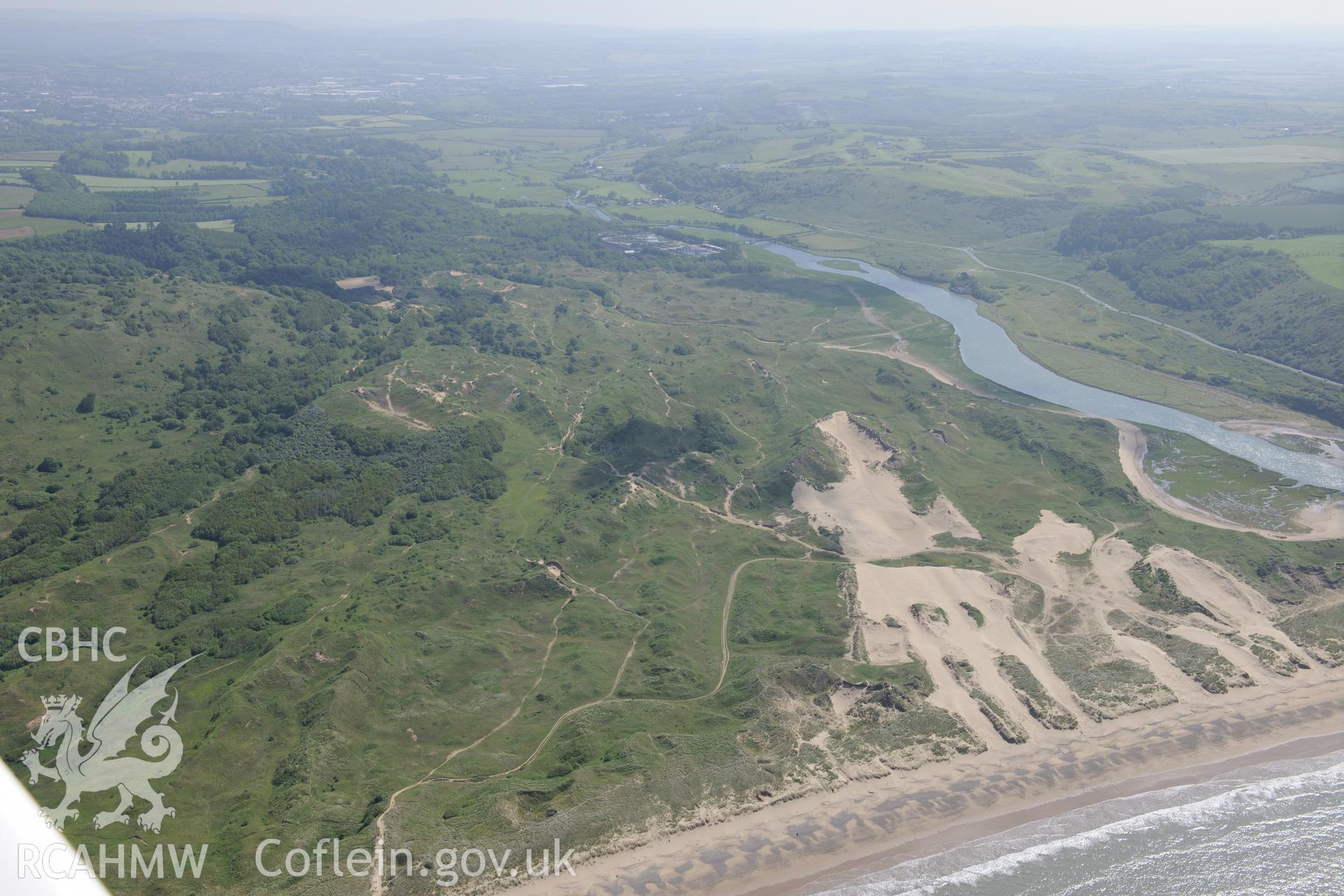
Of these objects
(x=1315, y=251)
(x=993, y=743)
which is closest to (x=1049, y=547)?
(x=993, y=743)

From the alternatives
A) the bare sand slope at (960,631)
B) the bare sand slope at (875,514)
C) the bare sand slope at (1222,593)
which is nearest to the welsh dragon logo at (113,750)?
the bare sand slope at (960,631)

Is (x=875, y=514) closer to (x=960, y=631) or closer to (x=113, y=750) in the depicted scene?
(x=960, y=631)

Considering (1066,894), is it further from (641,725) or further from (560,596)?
(560,596)

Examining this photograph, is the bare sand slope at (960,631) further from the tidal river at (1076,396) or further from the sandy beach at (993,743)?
the tidal river at (1076,396)

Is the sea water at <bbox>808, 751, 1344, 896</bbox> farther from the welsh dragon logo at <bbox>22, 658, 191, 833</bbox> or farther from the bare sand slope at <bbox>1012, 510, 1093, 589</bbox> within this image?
the welsh dragon logo at <bbox>22, 658, 191, 833</bbox>

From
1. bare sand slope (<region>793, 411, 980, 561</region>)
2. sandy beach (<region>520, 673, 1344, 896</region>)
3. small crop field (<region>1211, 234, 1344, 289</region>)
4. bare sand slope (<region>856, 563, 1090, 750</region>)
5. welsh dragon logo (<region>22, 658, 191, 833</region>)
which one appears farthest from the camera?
small crop field (<region>1211, 234, 1344, 289</region>)

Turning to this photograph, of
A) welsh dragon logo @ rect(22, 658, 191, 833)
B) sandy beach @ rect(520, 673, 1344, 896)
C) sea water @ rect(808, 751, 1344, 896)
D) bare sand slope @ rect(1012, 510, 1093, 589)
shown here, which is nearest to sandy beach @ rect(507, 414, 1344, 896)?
sandy beach @ rect(520, 673, 1344, 896)
